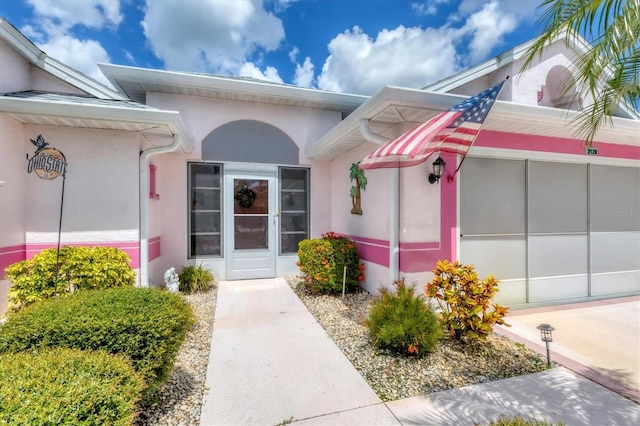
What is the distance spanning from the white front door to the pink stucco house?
0.03m

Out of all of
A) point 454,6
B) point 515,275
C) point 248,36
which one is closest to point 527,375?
point 515,275

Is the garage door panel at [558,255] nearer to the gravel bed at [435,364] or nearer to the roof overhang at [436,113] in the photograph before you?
the roof overhang at [436,113]

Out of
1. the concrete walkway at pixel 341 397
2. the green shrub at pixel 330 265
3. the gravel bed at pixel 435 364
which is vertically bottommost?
the concrete walkway at pixel 341 397

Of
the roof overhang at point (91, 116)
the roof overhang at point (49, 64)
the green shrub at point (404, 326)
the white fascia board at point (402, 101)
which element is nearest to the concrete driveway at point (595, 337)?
the green shrub at point (404, 326)

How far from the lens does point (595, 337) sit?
389 centimetres

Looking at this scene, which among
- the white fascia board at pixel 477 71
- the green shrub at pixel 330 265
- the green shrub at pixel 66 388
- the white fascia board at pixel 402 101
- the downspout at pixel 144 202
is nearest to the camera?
the green shrub at pixel 66 388

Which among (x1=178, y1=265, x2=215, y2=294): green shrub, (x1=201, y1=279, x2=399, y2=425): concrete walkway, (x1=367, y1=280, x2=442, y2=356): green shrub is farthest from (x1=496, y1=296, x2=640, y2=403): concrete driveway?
(x1=178, y1=265, x2=215, y2=294): green shrub

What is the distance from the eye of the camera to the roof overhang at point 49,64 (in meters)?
4.72

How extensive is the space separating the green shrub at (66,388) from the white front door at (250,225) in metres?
4.85

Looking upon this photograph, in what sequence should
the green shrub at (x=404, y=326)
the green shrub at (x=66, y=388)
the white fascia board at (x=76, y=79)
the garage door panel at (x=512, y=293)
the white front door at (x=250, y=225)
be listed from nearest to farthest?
1. the green shrub at (x=66, y=388)
2. the green shrub at (x=404, y=326)
3. the garage door panel at (x=512, y=293)
4. the white fascia board at (x=76, y=79)
5. the white front door at (x=250, y=225)

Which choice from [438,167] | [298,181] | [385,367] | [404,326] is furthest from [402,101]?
[298,181]

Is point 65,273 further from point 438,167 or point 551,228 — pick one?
point 551,228

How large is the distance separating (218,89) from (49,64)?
3181mm

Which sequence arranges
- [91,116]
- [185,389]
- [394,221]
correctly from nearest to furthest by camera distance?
[185,389] → [91,116] → [394,221]
